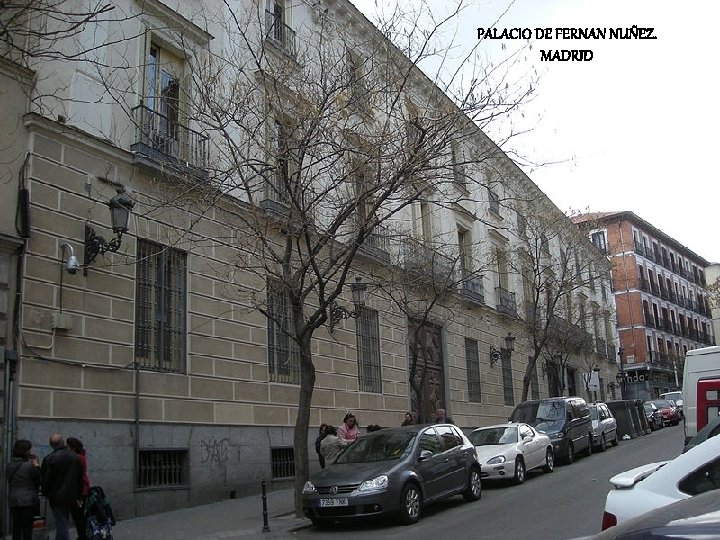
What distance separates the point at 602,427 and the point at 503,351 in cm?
620

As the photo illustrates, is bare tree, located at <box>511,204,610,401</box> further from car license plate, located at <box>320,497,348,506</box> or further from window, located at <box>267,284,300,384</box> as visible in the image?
car license plate, located at <box>320,497,348,506</box>

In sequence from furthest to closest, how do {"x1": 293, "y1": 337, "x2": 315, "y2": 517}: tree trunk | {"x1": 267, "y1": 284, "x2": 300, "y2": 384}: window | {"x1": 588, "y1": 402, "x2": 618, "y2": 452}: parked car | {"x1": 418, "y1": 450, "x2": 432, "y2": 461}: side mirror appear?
{"x1": 588, "y1": 402, "x2": 618, "y2": 452}: parked car → {"x1": 267, "y1": 284, "x2": 300, "y2": 384}: window → {"x1": 293, "y1": 337, "x2": 315, "y2": 517}: tree trunk → {"x1": 418, "y1": 450, "x2": 432, "y2": 461}: side mirror

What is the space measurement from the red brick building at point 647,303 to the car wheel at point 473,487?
4521 cm

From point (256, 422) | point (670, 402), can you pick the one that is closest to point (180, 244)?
point (256, 422)

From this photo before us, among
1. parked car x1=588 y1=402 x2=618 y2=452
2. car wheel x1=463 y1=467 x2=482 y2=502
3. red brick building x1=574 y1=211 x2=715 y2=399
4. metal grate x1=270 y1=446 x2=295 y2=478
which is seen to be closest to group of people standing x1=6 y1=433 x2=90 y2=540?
metal grate x1=270 y1=446 x2=295 y2=478

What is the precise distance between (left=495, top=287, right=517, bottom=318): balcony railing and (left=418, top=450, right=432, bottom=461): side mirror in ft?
58.0

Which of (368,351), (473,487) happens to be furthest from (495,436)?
(368,351)

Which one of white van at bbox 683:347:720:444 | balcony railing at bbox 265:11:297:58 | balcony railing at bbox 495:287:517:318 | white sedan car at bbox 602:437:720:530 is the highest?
balcony railing at bbox 265:11:297:58

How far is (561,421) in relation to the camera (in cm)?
1986

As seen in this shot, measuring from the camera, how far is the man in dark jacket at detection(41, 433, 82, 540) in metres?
9.31

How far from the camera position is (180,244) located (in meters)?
14.1

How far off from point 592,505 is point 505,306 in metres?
18.4

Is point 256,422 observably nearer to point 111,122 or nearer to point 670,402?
point 111,122

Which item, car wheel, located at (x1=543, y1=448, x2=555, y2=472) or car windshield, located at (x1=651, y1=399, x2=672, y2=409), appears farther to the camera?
car windshield, located at (x1=651, y1=399, x2=672, y2=409)
